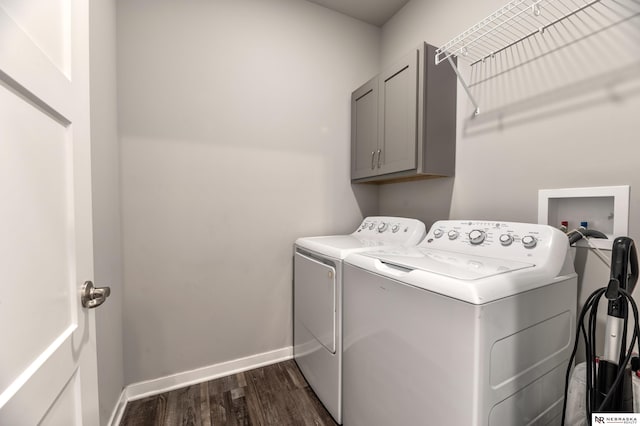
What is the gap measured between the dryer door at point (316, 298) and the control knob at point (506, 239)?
2.54 ft

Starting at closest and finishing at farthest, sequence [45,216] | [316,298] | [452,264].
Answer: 1. [45,216]
2. [452,264]
3. [316,298]

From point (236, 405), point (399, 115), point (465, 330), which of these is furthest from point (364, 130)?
point (236, 405)

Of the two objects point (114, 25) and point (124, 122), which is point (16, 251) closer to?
point (124, 122)

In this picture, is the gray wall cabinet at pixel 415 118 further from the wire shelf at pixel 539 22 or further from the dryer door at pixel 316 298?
the dryer door at pixel 316 298

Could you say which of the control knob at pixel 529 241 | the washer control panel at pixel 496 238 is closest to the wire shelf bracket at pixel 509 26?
the washer control panel at pixel 496 238

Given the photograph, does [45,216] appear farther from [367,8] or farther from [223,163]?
[367,8]

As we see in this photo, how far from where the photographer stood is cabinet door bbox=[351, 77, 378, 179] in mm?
1853

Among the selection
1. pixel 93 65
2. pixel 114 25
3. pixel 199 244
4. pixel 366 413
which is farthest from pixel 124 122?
pixel 366 413

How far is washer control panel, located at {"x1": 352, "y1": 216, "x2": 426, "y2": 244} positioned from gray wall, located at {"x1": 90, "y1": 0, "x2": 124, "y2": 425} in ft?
4.97

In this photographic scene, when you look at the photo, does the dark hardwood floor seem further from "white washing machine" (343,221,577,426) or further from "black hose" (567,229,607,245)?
"black hose" (567,229,607,245)

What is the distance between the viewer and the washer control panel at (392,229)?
63.6 inches

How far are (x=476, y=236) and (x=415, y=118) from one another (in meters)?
0.74

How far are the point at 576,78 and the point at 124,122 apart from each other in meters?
2.26

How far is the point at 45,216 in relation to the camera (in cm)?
57
